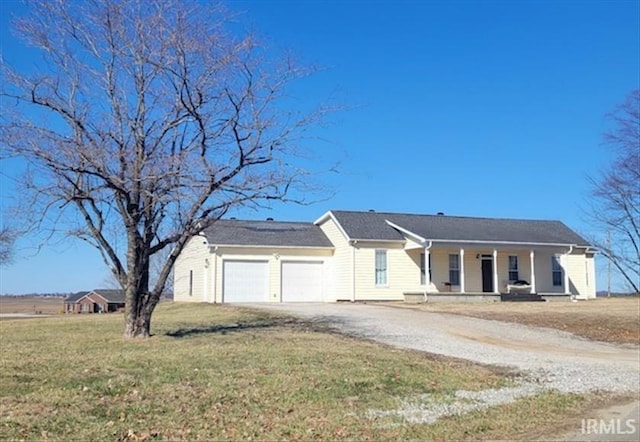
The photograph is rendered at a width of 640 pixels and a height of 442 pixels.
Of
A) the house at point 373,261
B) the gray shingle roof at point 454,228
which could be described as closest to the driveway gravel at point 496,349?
the house at point 373,261

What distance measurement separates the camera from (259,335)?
15289mm

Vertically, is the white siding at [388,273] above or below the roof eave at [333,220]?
below

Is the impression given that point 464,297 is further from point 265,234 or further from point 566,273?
point 265,234

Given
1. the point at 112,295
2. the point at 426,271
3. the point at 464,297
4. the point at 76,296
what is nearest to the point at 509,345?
the point at 464,297

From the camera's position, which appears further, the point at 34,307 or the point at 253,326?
the point at 34,307

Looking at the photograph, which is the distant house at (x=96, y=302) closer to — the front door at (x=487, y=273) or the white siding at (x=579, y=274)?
the front door at (x=487, y=273)

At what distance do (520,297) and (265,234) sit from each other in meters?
12.8

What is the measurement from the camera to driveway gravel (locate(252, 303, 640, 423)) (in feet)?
30.5

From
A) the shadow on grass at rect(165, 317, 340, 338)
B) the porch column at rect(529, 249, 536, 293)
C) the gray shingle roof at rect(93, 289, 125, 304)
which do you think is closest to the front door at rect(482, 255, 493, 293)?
the porch column at rect(529, 249, 536, 293)

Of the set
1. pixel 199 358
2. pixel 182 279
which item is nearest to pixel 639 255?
pixel 182 279

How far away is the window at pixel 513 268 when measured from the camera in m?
33.0

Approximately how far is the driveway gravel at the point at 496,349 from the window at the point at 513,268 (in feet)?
37.7

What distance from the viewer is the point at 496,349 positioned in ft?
48.8

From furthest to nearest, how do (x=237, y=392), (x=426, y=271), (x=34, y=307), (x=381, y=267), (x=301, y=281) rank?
(x=34, y=307) → (x=301, y=281) → (x=381, y=267) → (x=426, y=271) → (x=237, y=392)
